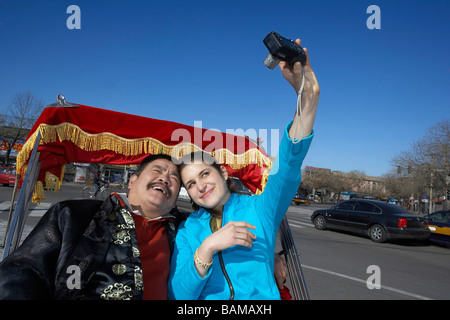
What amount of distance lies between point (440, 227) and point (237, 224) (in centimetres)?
1161

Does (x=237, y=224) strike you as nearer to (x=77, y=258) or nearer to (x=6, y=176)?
(x=77, y=258)

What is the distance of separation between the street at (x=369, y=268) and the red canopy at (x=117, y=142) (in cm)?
269

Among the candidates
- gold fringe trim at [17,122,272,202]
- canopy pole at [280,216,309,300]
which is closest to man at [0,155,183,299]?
gold fringe trim at [17,122,272,202]

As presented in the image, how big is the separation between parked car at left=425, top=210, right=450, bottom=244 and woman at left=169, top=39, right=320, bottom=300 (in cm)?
1116

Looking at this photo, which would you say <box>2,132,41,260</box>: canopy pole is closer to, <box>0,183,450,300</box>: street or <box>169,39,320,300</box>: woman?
<box>169,39,320,300</box>: woman

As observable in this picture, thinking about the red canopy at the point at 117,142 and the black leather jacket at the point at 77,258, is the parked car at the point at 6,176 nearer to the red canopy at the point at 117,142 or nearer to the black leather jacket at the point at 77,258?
the red canopy at the point at 117,142

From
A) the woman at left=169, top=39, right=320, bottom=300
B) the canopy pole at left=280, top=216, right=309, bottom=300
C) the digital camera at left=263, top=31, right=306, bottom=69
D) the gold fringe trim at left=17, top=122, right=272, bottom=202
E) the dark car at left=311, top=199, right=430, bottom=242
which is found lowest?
the dark car at left=311, top=199, right=430, bottom=242

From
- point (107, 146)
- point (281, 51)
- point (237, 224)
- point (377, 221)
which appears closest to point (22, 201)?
point (107, 146)

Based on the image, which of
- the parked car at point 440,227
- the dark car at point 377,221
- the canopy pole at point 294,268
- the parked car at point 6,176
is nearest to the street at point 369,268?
the parked car at point 440,227

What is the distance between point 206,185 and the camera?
6.50 feet

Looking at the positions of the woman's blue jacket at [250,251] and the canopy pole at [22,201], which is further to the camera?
the canopy pole at [22,201]

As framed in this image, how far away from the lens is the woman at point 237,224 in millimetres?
1542

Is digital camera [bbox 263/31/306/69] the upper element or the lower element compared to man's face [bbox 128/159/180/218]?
upper

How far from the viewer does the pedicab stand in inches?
104
